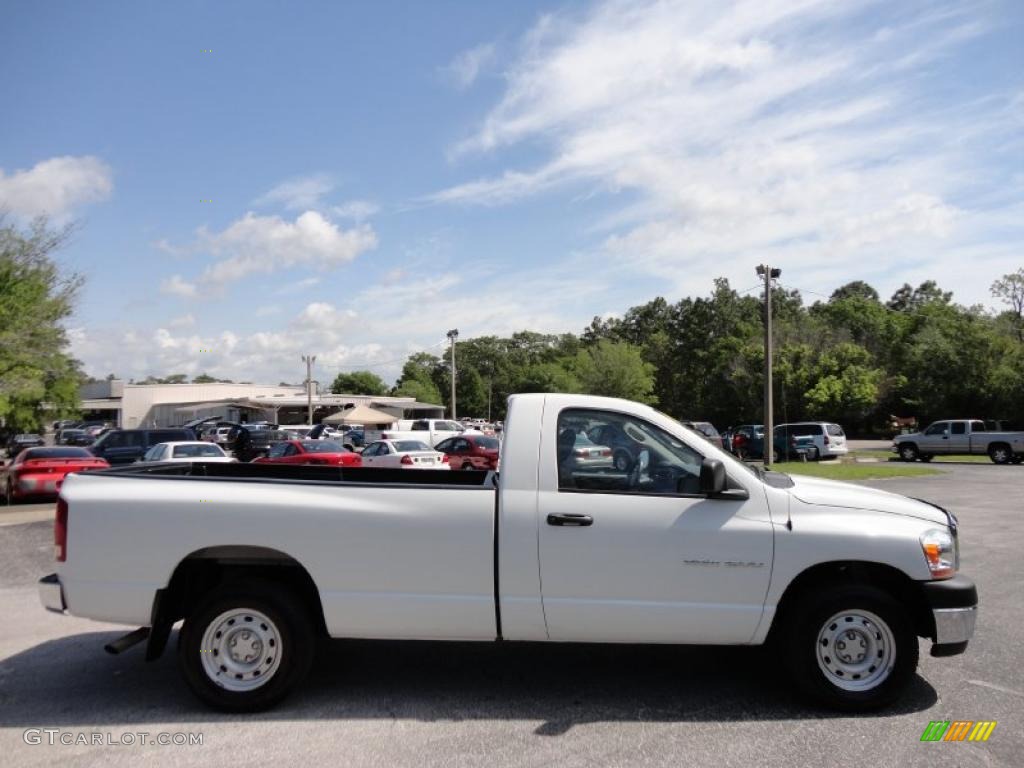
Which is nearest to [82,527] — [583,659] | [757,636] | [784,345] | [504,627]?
[504,627]

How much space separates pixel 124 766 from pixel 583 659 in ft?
9.95

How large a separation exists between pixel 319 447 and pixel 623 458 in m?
21.1

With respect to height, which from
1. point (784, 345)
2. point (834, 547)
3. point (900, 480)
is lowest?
point (900, 480)

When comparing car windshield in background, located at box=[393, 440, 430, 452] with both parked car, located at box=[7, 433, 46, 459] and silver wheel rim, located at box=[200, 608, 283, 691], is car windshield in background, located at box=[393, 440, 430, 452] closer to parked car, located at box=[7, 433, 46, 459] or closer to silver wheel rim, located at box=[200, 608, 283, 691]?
silver wheel rim, located at box=[200, 608, 283, 691]

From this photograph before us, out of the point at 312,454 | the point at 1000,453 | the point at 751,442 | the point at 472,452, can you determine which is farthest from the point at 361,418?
the point at 1000,453

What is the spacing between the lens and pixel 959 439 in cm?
3275

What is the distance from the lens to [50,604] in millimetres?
4793

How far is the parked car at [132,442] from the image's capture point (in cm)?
2431

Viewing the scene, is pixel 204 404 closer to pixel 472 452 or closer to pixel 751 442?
pixel 751 442

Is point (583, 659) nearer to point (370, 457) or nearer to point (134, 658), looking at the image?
point (134, 658)

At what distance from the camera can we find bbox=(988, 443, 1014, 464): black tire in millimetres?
30891

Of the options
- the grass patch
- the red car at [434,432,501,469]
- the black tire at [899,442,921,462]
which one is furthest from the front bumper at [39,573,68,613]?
the black tire at [899,442,921,462]

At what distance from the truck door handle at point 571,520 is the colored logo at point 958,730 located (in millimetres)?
2178

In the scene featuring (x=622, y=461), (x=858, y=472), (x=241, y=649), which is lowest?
(x=858, y=472)
